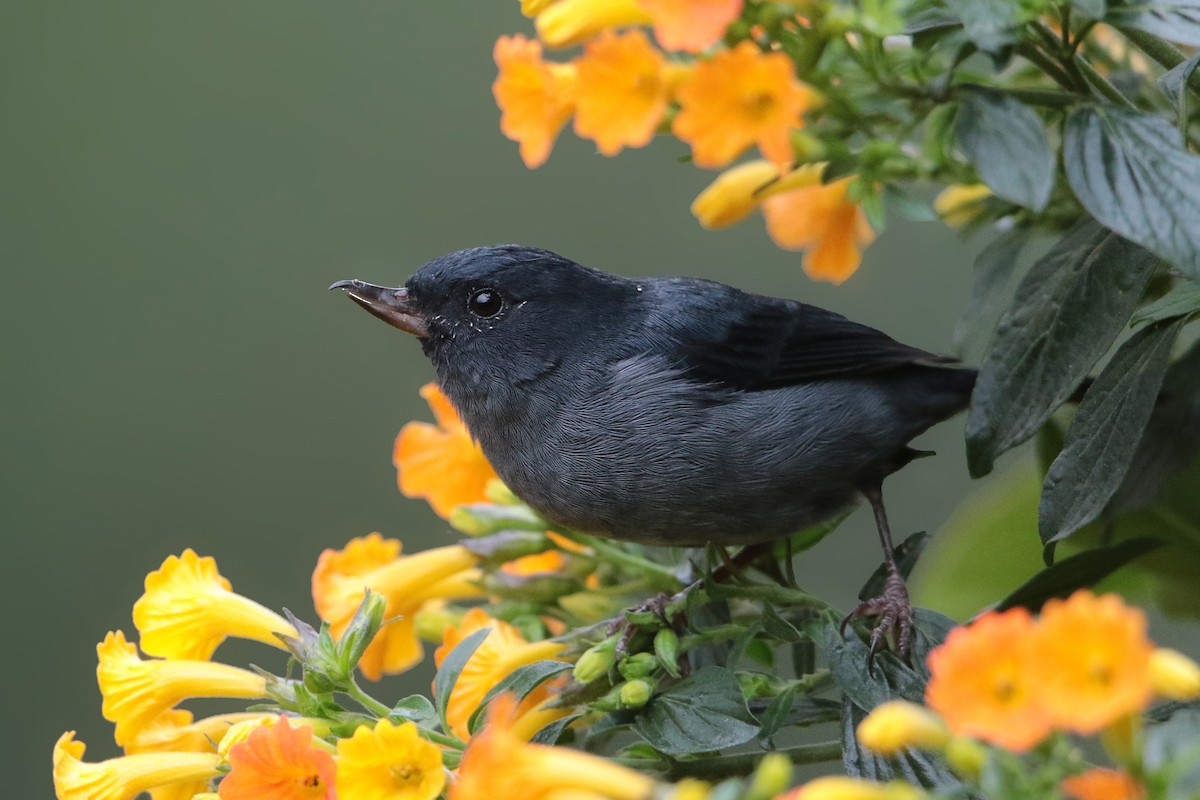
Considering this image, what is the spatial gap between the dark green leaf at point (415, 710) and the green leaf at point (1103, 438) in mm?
701

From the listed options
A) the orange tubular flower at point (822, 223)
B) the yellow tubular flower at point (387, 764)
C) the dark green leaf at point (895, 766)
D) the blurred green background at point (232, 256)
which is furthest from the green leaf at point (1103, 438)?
the blurred green background at point (232, 256)

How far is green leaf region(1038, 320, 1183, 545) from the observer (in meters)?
1.45

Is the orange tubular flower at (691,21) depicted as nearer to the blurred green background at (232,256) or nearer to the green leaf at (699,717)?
the green leaf at (699,717)

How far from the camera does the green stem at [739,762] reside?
152cm

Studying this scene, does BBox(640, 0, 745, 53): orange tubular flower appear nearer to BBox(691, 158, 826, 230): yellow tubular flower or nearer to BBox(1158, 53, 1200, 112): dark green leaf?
BBox(1158, 53, 1200, 112): dark green leaf

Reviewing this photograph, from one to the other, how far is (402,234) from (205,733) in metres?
3.17

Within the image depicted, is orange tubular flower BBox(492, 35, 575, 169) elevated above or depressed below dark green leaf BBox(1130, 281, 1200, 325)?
above

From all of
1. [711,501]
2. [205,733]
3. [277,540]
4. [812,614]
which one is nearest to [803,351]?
[711,501]

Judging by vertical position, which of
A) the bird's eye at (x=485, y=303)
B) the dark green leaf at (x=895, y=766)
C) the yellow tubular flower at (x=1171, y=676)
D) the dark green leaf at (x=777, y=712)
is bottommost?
the dark green leaf at (x=895, y=766)

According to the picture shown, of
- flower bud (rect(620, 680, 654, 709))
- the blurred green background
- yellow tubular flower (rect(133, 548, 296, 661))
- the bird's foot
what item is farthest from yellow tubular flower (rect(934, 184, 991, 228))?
the blurred green background

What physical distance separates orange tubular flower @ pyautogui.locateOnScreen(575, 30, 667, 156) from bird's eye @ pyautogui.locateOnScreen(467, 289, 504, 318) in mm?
672

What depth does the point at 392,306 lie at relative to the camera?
200 centimetres

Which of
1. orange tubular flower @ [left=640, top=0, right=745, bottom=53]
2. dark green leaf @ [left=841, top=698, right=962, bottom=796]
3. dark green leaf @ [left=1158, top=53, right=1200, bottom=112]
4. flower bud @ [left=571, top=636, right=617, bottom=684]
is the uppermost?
orange tubular flower @ [left=640, top=0, right=745, bottom=53]

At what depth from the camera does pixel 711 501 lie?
1821 millimetres
